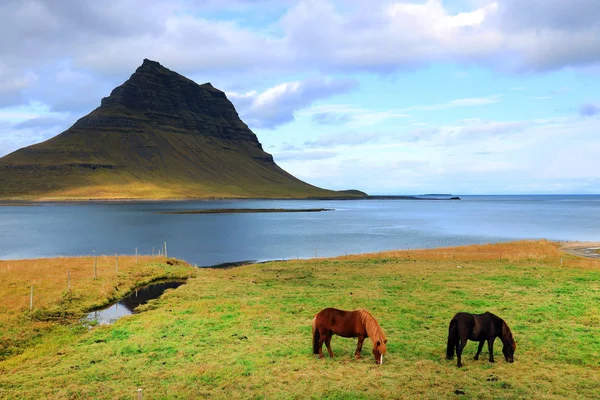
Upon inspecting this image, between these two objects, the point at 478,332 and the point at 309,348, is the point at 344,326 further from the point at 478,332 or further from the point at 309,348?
the point at 478,332

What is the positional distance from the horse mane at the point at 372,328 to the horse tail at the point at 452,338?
2.52m

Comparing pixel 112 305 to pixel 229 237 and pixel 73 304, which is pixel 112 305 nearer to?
pixel 73 304

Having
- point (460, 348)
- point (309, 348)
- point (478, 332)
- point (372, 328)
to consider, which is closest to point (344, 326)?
point (372, 328)

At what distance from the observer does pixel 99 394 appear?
13.8 metres

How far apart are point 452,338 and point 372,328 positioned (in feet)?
9.98

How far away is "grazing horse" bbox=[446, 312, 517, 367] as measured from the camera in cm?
1612

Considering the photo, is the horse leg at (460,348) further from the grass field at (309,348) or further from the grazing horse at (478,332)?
the grass field at (309,348)

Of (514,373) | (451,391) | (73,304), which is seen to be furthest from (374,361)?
(73,304)

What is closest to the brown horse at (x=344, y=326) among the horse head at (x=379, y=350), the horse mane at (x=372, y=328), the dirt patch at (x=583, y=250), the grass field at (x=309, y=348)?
the horse mane at (x=372, y=328)

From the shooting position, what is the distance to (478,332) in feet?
53.4

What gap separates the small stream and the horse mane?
659 inches

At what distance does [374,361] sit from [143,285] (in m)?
27.3

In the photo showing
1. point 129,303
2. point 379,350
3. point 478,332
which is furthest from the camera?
point 129,303

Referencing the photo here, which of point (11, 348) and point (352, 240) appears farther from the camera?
point (352, 240)
